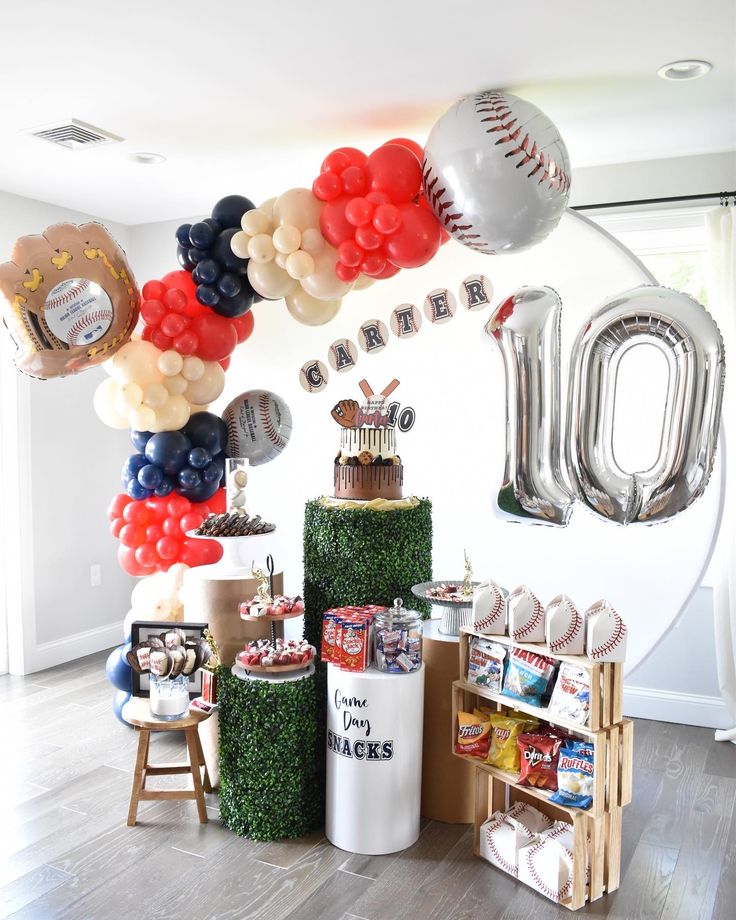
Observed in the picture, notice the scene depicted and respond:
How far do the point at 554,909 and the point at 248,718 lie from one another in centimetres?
102

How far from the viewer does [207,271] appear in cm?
312

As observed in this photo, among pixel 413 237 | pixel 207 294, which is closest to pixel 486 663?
pixel 413 237

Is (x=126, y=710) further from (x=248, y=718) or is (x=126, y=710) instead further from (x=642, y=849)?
(x=642, y=849)

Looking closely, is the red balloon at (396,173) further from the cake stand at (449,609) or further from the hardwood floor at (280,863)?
the hardwood floor at (280,863)

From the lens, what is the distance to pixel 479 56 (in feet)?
8.00

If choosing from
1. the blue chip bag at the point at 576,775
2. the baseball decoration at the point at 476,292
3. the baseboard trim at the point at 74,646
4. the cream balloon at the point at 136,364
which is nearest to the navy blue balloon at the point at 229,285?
the cream balloon at the point at 136,364

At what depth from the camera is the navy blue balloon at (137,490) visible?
3.38 metres

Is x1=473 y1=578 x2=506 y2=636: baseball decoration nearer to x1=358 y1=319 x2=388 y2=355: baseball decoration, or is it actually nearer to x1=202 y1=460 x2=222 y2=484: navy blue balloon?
x1=202 y1=460 x2=222 y2=484: navy blue balloon

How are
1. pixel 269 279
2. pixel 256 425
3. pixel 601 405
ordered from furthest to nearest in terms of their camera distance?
pixel 256 425
pixel 269 279
pixel 601 405

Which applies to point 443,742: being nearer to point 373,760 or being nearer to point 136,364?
point 373,760

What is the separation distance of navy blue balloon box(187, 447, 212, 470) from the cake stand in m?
1.10

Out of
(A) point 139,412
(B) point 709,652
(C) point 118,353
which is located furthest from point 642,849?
(C) point 118,353

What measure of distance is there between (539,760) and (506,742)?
0.14 meters

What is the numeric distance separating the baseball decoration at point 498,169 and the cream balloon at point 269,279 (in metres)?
0.66
